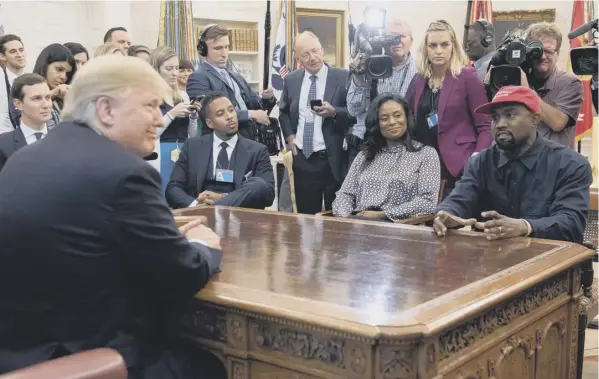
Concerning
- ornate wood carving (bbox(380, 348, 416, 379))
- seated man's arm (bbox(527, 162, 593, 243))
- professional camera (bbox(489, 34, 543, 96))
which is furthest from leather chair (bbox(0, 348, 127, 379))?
professional camera (bbox(489, 34, 543, 96))

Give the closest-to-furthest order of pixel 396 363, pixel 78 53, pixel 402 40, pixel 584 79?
1. pixel 396 363
2. pixel 402 40
3. pixel 78 53
4. pixel 584 79

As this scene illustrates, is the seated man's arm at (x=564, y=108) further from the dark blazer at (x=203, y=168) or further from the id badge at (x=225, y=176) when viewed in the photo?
the id badge at (x=225, y=176)

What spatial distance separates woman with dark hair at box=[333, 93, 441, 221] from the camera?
3.62 m

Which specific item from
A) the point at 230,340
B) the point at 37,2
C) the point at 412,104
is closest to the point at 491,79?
the point at 412,104

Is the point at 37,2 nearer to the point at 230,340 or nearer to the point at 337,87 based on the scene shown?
the point at 337,87

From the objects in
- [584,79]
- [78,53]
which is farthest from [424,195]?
[584,79]

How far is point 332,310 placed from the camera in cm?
160

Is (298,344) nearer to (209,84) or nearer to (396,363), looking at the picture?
(396,363)

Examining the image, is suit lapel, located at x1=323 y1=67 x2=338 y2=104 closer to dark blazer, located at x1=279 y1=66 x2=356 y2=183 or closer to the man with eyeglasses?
dark blazer, located at x1=279 y1=66 x2=356 y2=183

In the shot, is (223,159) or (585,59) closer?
(585,59)

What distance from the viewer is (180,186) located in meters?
4.09

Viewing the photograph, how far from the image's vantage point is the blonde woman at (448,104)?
151 inches

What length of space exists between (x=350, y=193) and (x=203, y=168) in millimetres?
857

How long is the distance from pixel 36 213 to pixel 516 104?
1938 mm
